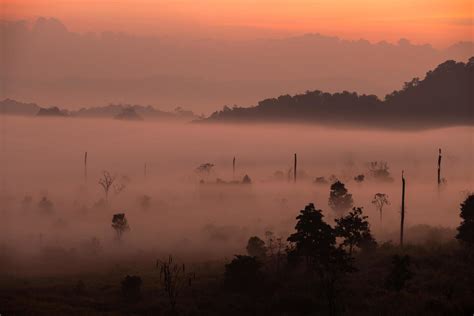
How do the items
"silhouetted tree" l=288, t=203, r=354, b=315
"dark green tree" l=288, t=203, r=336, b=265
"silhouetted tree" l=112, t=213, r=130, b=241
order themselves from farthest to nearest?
"silhouetted tree" l=112, t=213, r=130, b=241 < "dark green tree" l=288, t=203, r=336, b=265 < "silhouetted tree" l=288, t=203, r=354, b=315

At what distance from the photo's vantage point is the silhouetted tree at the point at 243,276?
73750 mm

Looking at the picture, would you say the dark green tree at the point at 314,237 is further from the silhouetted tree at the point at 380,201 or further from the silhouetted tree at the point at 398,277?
the silhouetted tree at the point at 380,201

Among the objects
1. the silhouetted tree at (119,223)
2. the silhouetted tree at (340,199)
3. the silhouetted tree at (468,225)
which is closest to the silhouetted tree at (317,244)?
the silhouetted tree at (468,225)

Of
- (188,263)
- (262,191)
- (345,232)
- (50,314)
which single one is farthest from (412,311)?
(262,191)

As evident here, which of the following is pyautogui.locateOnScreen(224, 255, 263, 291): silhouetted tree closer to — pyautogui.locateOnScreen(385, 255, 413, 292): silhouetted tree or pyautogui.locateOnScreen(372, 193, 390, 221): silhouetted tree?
pyautogui.locateOnScreen(385, 255, 413, 292): silhouetted tree

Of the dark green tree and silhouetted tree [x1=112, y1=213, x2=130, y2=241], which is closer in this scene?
the dark green tree

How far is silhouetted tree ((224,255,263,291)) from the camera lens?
7375cm

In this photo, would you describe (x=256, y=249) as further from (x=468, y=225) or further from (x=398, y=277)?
(x=468, y=225)

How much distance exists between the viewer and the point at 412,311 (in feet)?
199

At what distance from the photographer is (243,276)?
73.9 meters

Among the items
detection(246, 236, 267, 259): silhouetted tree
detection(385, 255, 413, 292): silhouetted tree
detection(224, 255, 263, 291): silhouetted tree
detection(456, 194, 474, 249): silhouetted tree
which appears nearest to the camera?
detection(385, 255, 413, 292): silhouetted tree

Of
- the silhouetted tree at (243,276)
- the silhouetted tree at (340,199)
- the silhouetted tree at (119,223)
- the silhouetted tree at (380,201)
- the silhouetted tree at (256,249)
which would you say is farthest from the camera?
the silhouetted tree at (380,201)

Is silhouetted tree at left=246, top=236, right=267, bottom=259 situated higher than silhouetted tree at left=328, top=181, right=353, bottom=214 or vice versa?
silhouetted tree at left=328, top=181, right=353, bottom=214

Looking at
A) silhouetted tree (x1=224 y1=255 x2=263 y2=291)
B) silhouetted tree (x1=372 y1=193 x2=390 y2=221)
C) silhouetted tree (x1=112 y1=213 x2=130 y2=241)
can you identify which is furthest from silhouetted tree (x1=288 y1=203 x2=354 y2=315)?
silhouetted tree (x1=372 y1=193 x2=390 y2=221)
